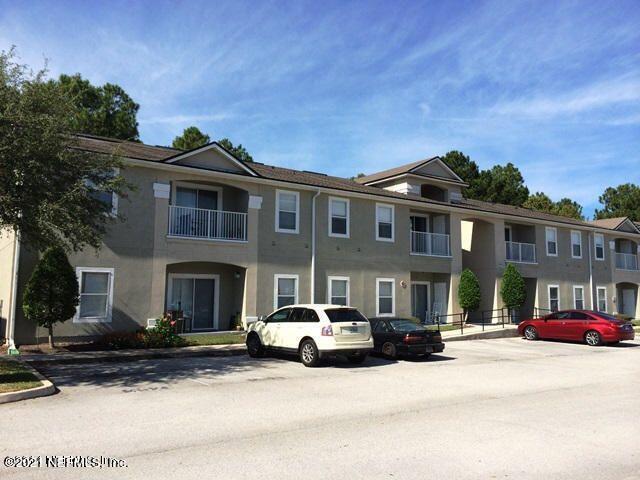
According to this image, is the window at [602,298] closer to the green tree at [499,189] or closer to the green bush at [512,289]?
the green bush at [512,289]

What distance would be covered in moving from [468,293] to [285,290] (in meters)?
9.98

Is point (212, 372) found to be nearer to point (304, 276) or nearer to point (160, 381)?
point (160, 381)

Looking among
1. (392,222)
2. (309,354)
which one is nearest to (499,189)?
(392,222)

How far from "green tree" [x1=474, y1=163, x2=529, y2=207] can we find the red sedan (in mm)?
29790

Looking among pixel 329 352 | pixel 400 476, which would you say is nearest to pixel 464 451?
pixel 400 476

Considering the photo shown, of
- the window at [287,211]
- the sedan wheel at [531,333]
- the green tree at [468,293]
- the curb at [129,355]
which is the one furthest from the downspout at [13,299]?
the sedan wheel at [531,333]

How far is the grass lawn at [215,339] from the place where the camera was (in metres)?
17.4

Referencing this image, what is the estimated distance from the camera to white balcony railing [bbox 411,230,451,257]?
2611cm

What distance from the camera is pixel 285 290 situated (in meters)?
21.1

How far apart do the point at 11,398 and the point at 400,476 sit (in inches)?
274

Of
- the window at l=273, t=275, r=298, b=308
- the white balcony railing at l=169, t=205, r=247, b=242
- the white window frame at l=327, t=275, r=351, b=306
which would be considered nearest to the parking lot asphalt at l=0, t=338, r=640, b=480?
the white balcony railing at l=169, t=205, r=247, b=242

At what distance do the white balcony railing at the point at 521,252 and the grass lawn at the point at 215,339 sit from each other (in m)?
17.6

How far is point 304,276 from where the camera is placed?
70.8 feet

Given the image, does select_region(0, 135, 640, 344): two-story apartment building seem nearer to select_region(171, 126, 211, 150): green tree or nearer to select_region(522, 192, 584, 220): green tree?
select_region(171, 126, 211, 150): green tree
